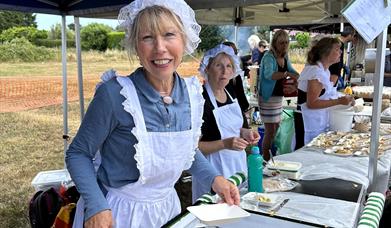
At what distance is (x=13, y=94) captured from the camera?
32.6 feet

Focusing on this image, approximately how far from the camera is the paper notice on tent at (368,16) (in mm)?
1437

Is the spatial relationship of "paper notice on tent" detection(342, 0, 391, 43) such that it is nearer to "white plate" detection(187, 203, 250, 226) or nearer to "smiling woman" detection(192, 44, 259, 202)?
"smiling woman" detection(192, 44, 259, 202)

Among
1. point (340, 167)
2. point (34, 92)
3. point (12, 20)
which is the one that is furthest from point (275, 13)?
point (12, 20)

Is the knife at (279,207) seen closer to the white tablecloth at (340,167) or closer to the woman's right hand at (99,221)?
the white tablecloth at (340,167)

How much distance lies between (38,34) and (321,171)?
19853mm

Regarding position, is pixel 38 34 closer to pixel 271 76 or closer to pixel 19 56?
pixel 19 56

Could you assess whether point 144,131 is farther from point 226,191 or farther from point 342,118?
point 342,118

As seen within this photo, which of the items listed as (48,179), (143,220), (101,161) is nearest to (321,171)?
(143,220)

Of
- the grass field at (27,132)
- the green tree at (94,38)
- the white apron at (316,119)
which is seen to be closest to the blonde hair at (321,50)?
the white apron at (316,119)

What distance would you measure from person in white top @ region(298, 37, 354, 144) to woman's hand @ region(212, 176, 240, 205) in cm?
174

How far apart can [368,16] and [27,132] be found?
21.5ft

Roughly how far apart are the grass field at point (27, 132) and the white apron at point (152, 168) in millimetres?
241

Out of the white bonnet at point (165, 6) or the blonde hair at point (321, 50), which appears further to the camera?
the blonde hair at point (321, 50)

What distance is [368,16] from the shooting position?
147 centimetres
